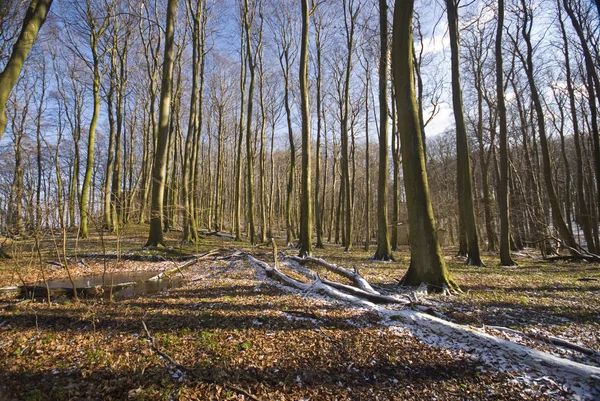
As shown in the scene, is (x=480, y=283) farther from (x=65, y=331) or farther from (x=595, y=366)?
(x=65, y=331)

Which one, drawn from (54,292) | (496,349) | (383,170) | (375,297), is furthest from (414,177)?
(54,292)

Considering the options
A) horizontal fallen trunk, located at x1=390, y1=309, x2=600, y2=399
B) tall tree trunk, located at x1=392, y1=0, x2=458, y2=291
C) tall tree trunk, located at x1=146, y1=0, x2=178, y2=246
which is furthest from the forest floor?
tall tree trunk, located at x1=146, y1=0, x2=178, y2=246

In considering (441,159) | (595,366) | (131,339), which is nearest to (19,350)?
(131,339)

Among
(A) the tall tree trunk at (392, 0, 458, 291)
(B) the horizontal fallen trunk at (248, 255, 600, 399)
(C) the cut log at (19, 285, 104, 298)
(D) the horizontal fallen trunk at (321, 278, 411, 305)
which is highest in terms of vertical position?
(A) the tall tree trunk at (392, 0, 458, 291)

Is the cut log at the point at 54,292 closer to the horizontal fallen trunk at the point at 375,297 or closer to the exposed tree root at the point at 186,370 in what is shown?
the exposed tree root at the point at 186,370

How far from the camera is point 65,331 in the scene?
399cm

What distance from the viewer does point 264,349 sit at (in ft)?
11.4

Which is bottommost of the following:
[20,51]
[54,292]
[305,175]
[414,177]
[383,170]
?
[54,292]

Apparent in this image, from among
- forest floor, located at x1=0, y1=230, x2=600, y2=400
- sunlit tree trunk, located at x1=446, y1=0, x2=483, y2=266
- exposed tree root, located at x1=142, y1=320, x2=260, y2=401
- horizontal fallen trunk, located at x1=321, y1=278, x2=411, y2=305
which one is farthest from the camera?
sunlit tree trunk, located at x1=446, y1=0, x2=483, y2=266

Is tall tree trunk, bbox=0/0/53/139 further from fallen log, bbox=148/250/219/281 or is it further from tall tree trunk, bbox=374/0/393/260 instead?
tall tree trunk, bbox=374/0/393/260

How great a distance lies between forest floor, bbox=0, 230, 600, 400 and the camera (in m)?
2.79

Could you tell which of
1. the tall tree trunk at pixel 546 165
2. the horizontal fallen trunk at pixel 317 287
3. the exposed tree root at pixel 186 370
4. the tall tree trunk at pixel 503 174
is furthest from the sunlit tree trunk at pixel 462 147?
the exposed tree root at pixel 186 370

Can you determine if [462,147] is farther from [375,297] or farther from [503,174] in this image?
[375,297]

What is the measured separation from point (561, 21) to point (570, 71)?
8.95 ft
